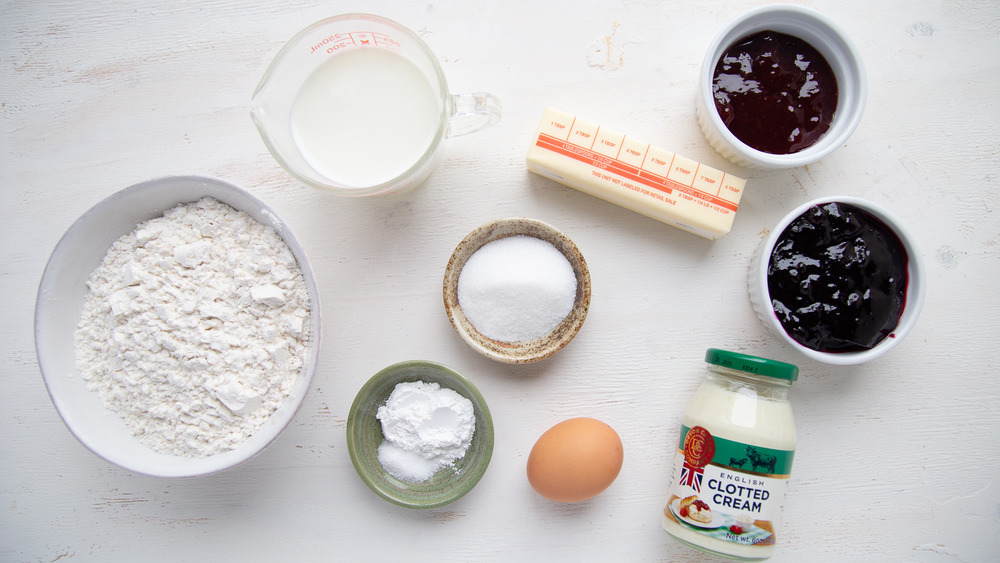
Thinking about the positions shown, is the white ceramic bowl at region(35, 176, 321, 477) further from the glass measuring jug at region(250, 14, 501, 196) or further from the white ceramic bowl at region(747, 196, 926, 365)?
the white ceramic bowl at region(747, 196, 926, 365)

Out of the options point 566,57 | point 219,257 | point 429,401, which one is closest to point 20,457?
point 219,257

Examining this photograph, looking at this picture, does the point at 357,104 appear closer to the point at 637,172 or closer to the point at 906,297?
the point at 637,172

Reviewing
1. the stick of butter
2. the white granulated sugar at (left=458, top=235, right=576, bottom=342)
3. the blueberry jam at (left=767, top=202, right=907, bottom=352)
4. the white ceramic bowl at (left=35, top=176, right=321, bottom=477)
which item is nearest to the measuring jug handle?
the stick of butter

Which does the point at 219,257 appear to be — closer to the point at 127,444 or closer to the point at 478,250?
the point at 127,444

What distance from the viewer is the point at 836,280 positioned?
105 cm

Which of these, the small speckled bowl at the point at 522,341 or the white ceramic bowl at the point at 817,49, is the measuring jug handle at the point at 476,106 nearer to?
the small speckled bowl at the point at 522,341

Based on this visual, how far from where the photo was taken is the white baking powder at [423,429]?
44.5 inches

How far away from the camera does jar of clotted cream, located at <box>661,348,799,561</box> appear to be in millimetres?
1038

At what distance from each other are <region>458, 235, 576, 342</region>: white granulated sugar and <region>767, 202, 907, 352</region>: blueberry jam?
1.43ft

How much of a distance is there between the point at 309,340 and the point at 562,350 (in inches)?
21.8

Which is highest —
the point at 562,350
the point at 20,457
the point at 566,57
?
the point at 566,57

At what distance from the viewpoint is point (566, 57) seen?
124cm

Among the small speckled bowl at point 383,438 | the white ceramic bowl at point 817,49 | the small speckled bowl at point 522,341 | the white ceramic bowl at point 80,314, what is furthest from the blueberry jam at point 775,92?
the white ceramic bowl at point 80,314

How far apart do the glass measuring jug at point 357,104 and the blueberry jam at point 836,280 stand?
2.20ft
